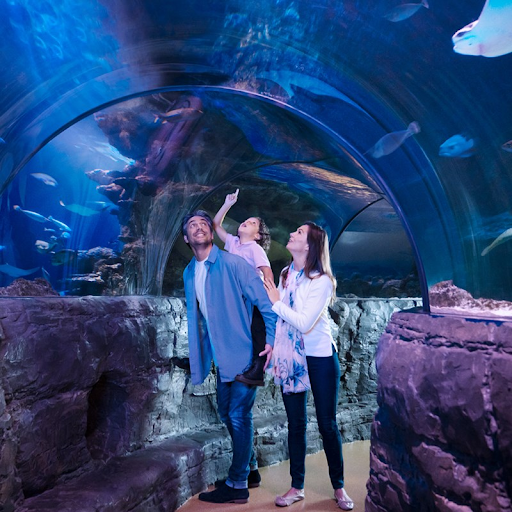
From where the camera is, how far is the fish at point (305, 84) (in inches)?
136

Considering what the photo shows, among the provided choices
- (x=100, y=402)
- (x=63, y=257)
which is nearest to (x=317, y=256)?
(x=100, y=402)

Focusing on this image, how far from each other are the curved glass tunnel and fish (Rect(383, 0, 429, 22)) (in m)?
0.02

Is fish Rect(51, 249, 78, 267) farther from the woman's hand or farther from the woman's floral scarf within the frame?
the woman's floral scarf

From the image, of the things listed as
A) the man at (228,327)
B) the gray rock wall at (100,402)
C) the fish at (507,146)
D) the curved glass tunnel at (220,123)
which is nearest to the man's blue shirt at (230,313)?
the man at (228,327)

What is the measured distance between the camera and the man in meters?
3.32

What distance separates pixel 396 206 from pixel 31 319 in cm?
260

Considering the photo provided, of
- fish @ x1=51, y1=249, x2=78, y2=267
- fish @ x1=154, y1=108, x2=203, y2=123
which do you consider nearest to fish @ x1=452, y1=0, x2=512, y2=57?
fish @ x1=154, y1=108, x2=203, y2=123

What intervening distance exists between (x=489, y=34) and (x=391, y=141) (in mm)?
1104

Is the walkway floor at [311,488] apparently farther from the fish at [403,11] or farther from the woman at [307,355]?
the fish at [403,11]

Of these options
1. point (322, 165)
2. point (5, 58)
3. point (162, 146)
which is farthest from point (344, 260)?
point (5, 58)

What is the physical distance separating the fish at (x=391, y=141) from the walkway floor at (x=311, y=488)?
97.4 inches

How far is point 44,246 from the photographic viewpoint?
480 centimetres

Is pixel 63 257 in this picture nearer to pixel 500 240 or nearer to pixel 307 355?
pixel 307 355

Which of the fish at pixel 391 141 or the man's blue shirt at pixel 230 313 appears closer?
the fish at pixel 391 141
